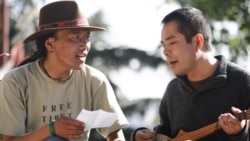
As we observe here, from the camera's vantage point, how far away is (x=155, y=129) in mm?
6078

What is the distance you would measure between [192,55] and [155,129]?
562 millimetres

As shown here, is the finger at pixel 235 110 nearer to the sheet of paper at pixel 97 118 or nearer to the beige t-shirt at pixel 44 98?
the sheet of paper at pixel 97 118

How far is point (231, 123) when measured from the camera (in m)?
5.38

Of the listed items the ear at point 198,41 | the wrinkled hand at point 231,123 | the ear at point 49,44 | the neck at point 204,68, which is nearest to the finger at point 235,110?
the wrinkled hand at point 231,123

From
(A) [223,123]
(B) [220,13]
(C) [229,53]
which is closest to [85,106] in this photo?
(A) [223,123]

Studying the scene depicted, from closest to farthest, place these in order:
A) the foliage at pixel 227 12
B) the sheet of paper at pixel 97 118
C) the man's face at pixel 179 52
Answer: the sheet of paper at pixel 97 118 < the man's face at pixel 179 52 < the foliage at pixel 227 12

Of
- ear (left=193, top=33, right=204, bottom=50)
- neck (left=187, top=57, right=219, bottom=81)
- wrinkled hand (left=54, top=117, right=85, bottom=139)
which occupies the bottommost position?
wrinkled hand (left=54, top=117, right=85, bottom=139)

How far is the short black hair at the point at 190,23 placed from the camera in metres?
5.85

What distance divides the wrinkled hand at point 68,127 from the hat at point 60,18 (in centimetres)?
65

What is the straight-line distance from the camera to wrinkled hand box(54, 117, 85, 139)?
5.58m

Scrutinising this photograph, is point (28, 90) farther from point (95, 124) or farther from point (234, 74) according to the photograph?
point (234, 74)

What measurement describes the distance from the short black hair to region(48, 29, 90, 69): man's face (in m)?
0.49

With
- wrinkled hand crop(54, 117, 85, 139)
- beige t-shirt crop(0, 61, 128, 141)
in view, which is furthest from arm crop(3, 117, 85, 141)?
beige t-shirt crop(0, 61, 128, 141)

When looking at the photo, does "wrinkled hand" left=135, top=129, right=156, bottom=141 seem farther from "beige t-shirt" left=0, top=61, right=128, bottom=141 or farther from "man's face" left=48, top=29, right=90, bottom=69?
"man's face" left=48, top=29, right=90, bottom=69
